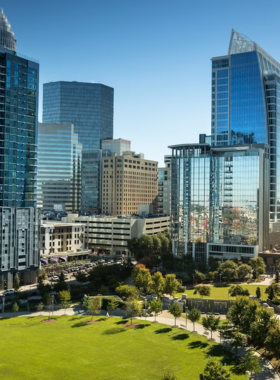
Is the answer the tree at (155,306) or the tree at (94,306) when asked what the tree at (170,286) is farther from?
the tree at (94,306)

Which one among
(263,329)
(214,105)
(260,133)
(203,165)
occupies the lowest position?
(263,329)

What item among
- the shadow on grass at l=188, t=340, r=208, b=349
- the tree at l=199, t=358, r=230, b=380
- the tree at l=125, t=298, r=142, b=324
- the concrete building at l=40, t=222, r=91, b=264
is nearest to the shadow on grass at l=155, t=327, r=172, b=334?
the shadow on grass at l=188, t=340, r=208, b=349

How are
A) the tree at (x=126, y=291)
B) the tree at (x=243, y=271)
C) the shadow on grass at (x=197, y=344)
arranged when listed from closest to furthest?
the shadow on grass at (x=197, y=344)
the tree at (x=126, y=291)
the tree at (x=243, y=271)

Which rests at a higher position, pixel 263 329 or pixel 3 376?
pixel 263 329

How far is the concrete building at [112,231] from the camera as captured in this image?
561ft

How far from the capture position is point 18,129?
118m

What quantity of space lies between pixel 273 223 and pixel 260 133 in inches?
1421

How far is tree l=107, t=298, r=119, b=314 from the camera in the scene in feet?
271

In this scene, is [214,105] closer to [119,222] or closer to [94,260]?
[119,222]

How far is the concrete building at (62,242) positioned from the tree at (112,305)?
6079cm

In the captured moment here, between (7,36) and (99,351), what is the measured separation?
10482cm

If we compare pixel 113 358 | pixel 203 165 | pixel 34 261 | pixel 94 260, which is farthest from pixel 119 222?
pixel 113 358

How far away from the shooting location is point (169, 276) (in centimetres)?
9294

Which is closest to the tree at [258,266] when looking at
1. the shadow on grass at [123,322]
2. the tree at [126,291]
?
the tree at [126,291]
